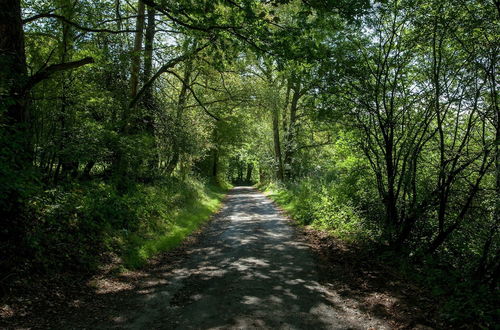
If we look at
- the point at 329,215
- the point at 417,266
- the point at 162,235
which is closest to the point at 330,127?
the point at 329,215

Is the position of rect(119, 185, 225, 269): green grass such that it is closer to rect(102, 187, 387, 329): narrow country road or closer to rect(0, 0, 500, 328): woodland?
rect(0, 0, 500, 328): woodland

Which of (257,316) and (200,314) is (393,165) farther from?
(200,314)

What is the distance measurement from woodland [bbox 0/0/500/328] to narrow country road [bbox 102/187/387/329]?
4.79ft

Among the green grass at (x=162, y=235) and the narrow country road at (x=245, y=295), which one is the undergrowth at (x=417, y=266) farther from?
the green grass at (x=162, y=235)

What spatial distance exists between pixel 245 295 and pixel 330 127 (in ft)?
18.1

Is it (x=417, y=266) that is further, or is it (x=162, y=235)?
(x=162, y=235)

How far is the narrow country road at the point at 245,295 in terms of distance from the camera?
4.80 metres

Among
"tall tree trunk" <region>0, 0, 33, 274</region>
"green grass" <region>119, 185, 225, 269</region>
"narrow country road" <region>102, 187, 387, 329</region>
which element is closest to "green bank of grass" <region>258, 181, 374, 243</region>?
"narrow country road" <region>102, 187, 387, 329</region>

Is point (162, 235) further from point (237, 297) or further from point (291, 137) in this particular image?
point (291, 137)

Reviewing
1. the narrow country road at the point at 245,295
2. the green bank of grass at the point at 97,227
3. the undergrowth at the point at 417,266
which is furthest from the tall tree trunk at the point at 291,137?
the narrow country road at the point at 245,295

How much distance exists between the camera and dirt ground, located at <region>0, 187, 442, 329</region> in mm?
4766

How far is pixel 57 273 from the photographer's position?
19.4ft

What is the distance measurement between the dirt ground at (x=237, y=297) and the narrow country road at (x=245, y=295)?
17 mm

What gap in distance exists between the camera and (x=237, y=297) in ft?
18.7
